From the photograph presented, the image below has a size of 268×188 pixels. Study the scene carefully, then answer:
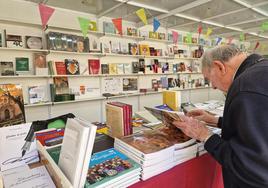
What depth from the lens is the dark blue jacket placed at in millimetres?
711

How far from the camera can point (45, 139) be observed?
3.75 ft

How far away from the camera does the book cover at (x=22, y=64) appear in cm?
299

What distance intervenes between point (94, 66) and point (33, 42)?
3.59ft

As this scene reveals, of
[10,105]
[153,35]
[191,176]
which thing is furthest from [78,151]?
[153,35]

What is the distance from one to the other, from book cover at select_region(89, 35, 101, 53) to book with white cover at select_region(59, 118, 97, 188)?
305 cm

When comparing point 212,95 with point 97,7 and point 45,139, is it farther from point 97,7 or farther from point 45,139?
point 45,139

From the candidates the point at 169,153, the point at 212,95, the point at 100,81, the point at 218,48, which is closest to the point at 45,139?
the point at 169,153

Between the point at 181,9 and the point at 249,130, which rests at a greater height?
the point at 181,9

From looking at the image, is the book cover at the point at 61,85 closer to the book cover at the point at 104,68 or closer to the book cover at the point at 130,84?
the book cover at the point at 104,68

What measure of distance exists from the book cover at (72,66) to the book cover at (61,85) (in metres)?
0.15

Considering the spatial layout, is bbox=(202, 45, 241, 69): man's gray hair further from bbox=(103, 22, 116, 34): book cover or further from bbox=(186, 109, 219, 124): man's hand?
bbox=(103, 22, 116, 34): book cover

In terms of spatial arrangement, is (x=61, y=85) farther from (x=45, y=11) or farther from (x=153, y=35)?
(x=153, y=35)

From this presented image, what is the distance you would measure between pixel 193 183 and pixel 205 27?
15.9 feet

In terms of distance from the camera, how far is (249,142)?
728mm
